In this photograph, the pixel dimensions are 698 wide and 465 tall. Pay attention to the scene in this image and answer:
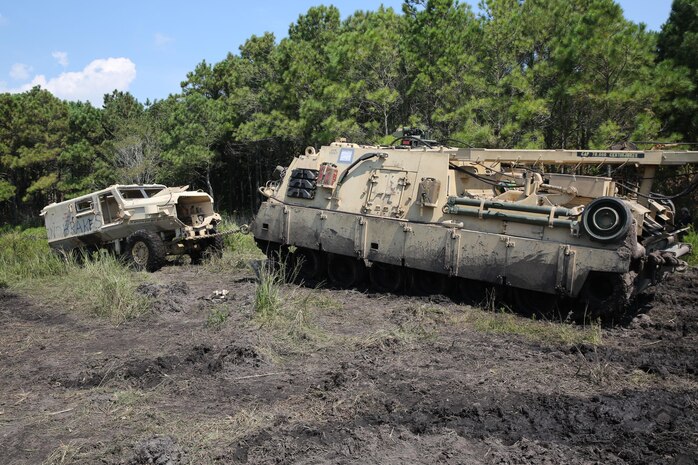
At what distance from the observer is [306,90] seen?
77.2 ft

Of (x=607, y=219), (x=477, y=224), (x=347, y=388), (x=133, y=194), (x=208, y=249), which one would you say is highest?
(x=607, y=219)

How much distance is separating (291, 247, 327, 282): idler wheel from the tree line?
583 centimetres

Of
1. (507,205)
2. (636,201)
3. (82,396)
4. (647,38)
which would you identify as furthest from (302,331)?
(647,38)

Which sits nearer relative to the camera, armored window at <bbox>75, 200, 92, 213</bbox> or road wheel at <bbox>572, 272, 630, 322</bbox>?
road wheel at <bbox>572, 272, 630, 322</bbox>

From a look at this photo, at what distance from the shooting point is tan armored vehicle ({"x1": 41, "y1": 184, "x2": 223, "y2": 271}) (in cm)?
1453

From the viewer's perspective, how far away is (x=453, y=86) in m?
18.5

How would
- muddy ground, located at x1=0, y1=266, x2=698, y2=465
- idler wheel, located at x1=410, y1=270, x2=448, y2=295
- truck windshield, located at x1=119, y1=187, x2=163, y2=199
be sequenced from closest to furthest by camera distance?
1. muddy ground, located at x1=0, y1=266, x2=698, y2=465
2. idler wheel, located at x1=410, y1=270, x2=448, y2=295
3. truck windshield, located at x1=119, y1=187, x2=163, y2=199

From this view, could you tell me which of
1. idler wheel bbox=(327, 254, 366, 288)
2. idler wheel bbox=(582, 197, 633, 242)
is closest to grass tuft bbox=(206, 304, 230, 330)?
idler wheel bbox=(327, 254, 366, 288)

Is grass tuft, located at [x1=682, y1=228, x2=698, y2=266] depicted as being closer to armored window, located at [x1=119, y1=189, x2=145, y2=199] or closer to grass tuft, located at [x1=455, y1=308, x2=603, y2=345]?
grass tuft, located at [x1=455, y1=308, x2=603, y2=345]

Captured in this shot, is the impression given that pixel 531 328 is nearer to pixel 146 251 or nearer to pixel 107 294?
pixel 107 294

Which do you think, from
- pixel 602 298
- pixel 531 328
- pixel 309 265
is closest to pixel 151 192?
pixel 309 265

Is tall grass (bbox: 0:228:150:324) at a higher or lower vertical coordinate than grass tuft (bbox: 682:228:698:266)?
lower

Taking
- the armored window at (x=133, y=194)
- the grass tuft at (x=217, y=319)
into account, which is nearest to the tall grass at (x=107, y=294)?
the grass tuft at (x=217, y=319)

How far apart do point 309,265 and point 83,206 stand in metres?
6.28
